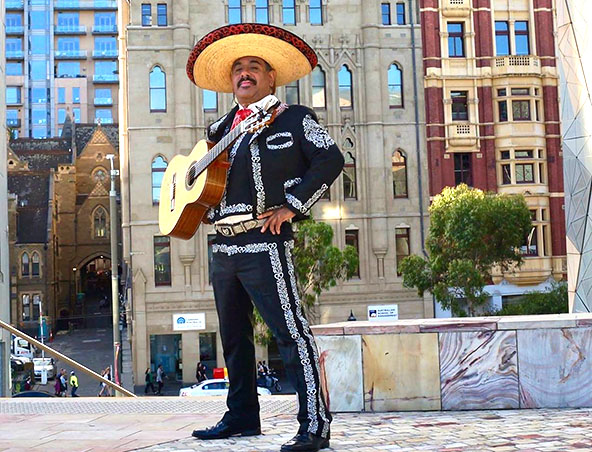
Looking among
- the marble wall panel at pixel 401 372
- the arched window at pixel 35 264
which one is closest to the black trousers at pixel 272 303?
the marble wall panel at pixel 401 372

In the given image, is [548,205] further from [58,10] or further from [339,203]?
[58,10]

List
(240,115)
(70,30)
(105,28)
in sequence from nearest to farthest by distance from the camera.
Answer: (240,115) → (70,30) → (105,28)

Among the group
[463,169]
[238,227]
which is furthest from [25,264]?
[238,227]

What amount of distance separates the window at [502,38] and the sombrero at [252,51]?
33.5 meters

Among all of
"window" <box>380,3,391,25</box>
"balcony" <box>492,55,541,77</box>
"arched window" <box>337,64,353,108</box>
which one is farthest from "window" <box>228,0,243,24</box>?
"balcony" <box>492,55,541,77</box>

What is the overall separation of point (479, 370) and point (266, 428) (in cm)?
192

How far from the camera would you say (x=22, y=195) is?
75.2m

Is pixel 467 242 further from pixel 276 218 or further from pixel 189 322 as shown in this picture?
pixel 276 218

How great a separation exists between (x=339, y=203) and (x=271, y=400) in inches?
1155

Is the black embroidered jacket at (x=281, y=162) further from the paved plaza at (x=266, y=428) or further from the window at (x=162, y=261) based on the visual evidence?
the window at (x=162, y=261)

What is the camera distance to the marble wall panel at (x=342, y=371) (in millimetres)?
7234

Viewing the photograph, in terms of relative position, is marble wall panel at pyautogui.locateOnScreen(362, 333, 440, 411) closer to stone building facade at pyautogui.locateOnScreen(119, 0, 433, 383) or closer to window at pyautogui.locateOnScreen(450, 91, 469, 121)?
stone building facade at pyautogui.locateOnScreen(119, 0, 433, 383)

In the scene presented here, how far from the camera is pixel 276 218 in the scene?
5.54 m

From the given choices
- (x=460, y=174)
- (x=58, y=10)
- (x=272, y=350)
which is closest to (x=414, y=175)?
(x=460, y=174)
